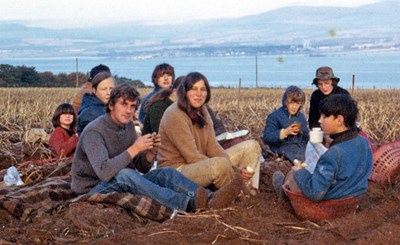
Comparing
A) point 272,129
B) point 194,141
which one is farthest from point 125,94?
point 272,129

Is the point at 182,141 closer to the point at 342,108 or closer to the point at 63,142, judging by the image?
the point at 342,108

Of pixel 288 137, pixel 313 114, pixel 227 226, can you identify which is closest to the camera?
pixel 227 226

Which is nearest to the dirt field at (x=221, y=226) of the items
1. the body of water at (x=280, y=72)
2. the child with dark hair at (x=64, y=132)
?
the child with dark hair at (x=64, y=132)

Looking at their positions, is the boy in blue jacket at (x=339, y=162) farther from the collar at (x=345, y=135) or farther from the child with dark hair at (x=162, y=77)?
the child with dark hair at (x=162, y=77)

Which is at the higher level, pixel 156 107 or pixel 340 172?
pixel 156 107

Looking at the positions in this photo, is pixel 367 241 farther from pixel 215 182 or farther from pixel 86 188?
pixel 86 188

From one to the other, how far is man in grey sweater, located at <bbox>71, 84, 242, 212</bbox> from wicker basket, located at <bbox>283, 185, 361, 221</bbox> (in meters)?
0.55

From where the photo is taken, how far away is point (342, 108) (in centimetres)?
668

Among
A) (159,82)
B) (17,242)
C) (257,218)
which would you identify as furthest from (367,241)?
(159,82)

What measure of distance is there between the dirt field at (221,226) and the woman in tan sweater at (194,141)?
1.20 feet

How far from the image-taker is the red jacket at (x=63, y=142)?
32.4 ft

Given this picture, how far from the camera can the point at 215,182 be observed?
7598mm

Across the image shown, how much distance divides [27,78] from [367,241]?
33093 millimetres

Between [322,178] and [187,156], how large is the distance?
167cm
